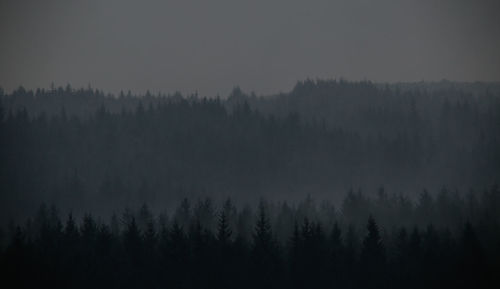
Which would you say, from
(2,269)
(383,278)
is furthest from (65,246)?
(383,278)

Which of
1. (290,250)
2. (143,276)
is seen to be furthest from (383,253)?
(143,276)

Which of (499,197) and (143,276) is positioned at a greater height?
(499,197)

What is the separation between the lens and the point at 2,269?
3282 inches

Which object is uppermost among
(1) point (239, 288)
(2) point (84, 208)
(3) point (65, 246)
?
(2) point (84, 208)

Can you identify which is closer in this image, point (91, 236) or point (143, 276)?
point (143, 276)

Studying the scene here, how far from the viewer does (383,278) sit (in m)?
87.2

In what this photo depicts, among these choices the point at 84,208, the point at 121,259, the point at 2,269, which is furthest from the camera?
the point at 84,208

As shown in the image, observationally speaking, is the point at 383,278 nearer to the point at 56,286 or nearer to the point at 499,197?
the point at 56,286

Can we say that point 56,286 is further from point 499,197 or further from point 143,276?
point 499,197

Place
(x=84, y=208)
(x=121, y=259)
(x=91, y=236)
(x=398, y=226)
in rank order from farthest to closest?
(x=84, y=208) < (x=398, y=226) < (x=91, y=236) < (x=121, y=259)

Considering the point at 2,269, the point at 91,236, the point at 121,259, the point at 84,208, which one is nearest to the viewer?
the point at 2,269

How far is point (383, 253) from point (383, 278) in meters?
4.18

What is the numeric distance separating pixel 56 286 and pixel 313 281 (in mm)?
29143

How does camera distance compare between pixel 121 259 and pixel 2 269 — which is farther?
pixel 121 259
